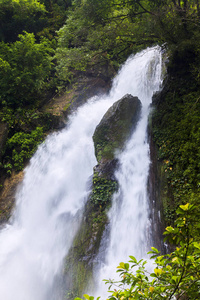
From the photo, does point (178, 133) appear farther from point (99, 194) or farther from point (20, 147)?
point (20, 147)

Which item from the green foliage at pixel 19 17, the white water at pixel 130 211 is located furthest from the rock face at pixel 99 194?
the green foliage at pixel 19 17

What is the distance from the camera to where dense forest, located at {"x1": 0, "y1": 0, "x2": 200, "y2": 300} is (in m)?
1.53

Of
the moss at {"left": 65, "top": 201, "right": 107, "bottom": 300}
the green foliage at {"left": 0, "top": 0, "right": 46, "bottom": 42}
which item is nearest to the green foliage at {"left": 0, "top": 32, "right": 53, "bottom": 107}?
the green foliage at {"left": 0, "top": 0, "right": 46, "bottom": 42}

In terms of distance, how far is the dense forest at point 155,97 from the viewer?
1529 millimetres

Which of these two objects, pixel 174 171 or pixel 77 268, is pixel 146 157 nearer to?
pixel 174 171

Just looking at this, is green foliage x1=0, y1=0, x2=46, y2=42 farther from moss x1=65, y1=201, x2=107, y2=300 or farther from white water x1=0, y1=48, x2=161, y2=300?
moss x1=65, y1=201, x2=107, y2=300

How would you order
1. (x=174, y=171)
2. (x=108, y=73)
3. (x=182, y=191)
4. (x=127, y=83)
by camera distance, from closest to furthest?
(x=182, y=191) → (x=174, y=171) → (x=127, y=83) → (x=108, y=73)

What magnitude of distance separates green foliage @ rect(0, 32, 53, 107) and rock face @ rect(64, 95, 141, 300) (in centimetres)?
588

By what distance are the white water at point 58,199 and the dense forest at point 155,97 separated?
942mm

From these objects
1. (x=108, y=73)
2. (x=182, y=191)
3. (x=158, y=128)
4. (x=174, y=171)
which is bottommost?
(x=182, y=191)

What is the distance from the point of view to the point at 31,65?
1130 cm

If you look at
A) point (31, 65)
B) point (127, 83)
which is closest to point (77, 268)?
point (127, 83)

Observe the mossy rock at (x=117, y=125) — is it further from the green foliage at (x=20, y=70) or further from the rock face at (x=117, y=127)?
the green foliage at (x=20, y=70)

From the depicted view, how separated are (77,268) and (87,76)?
1141cm
